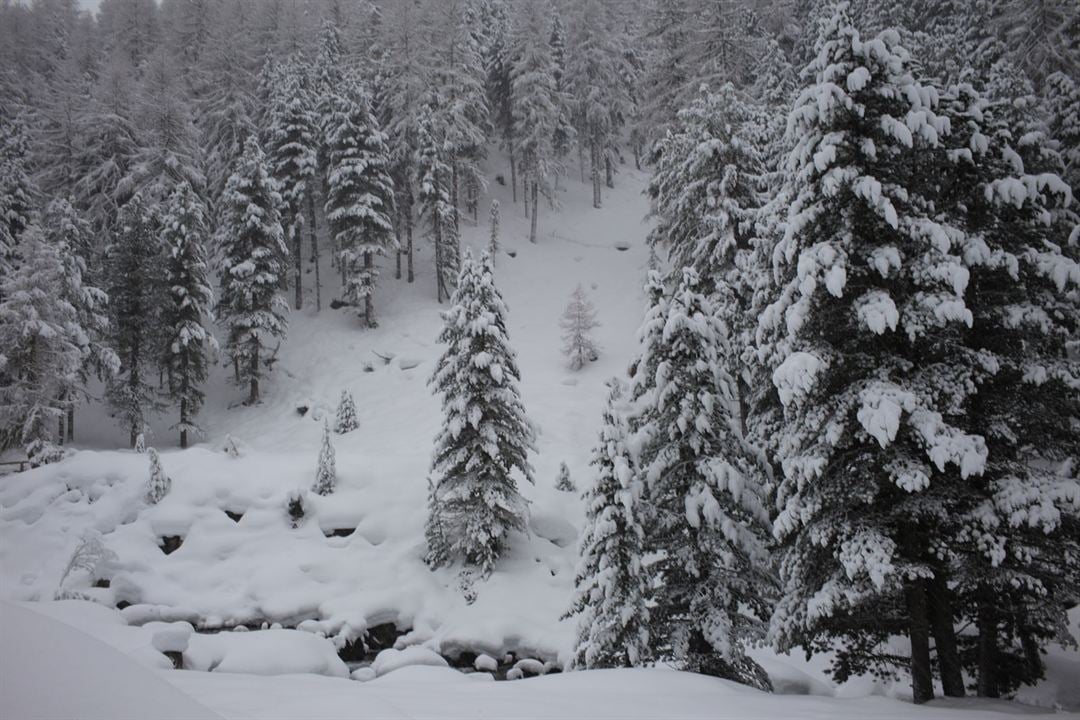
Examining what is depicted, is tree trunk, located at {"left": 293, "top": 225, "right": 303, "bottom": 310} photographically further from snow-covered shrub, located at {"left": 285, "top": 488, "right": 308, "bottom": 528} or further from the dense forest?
snow-covered shrub, located at {"left": 285, "top": 488, "right": 308, "bottom": 528}

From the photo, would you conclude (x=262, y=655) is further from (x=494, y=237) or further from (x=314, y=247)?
(x=494, y=237)

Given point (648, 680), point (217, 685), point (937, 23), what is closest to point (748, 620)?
point (648, 680)

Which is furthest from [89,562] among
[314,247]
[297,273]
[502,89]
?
[502,89]

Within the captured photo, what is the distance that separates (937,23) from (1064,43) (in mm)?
25230

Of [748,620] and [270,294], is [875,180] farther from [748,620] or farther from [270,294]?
[270,294]

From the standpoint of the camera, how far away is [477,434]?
62.2 feet

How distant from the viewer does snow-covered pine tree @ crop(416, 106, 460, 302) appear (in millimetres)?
40156

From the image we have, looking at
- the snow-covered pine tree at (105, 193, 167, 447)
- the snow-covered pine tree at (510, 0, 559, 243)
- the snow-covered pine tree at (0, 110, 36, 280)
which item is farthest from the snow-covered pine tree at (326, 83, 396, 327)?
the snow-covered pine tree at (0, 110, 36, 280)

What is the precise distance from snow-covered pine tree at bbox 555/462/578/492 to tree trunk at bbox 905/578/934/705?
14132 mm

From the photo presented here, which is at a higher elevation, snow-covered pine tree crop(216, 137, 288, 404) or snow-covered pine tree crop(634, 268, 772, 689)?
snow-covered pine tree crop(216, 137, 288, 404)

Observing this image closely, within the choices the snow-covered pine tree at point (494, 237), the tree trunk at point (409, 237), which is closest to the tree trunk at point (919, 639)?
the tree trunk at point (409, 237)

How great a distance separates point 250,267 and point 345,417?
10.9 meters

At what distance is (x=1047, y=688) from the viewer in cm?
1226

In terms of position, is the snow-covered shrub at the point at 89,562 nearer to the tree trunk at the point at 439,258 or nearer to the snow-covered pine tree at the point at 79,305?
the snow-covered pine tree at the point at 79,305
